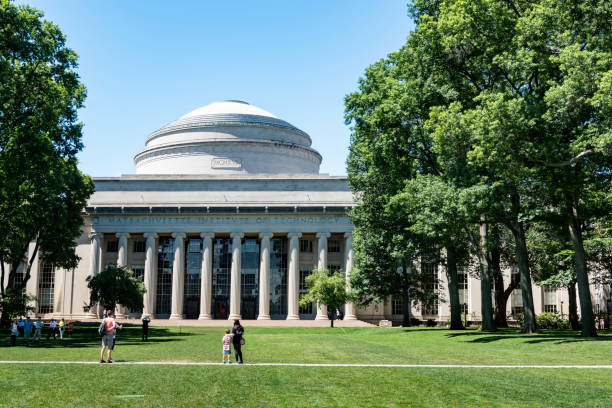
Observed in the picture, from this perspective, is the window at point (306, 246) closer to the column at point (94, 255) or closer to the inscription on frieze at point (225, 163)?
the inscription on frieze at point (225, 163)

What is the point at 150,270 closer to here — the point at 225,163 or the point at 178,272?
the point at 178,272

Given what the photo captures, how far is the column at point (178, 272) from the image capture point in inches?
2692

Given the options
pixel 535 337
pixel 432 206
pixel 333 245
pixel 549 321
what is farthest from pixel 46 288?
pixel 535 337

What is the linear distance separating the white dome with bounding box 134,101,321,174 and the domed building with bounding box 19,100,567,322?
6.90 meters

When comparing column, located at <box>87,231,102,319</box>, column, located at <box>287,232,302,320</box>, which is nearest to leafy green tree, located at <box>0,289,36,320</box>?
column, located at <box>87,231,102,319</box>

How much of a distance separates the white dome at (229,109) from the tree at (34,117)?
1915 inches

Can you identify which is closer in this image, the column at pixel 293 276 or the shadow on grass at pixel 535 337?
the shadow on grass at pixel 535 337

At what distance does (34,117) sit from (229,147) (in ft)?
154

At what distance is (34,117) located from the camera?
116 ft

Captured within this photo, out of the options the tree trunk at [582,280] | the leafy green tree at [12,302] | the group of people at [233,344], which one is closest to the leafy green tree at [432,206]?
the tree trunk at [582,280]

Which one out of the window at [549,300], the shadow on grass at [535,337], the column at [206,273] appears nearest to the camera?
the shadow on grass at [535,337]

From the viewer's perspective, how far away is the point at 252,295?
71625 millimetres

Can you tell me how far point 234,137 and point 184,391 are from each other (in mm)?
69195

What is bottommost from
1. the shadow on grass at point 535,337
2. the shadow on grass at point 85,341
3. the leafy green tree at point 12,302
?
the shadow on grass at point 85,341
